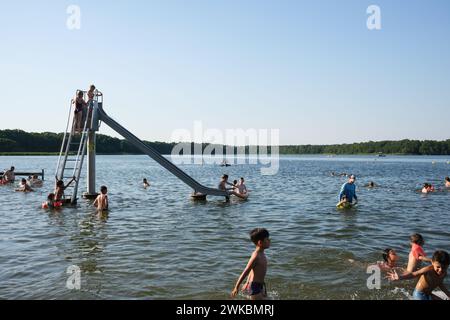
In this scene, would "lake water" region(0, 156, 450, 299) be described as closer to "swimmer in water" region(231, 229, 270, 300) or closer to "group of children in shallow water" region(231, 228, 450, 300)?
"group of children in shallow water" region(231, 228, 450, 300)

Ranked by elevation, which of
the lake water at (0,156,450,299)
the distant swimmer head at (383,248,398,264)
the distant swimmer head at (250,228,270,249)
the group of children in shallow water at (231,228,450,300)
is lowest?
the lake water at (0,156,450,299)

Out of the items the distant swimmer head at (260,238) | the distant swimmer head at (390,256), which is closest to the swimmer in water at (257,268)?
the distant swimmer head at (260,238)

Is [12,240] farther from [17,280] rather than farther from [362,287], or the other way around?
[362,287]

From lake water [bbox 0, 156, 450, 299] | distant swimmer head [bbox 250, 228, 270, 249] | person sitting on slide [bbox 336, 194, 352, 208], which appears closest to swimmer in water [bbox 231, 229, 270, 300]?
distant swimmer head [bbox 250, 228, 270, 249]

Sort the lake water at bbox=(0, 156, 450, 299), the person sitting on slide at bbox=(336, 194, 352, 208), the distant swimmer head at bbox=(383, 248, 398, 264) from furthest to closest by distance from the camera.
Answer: the person sitting on slide at bbox=(336, 194, 352, 208) < the distant swimmer head at bbox=(383, 248, 398, 264) < the lake water at bbox=(0, 156, 450, 299)

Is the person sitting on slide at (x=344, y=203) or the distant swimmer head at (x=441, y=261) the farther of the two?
the person sitting on slide at (x=344, y=203)

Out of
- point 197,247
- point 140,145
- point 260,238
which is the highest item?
point 140,145

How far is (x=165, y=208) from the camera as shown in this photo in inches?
907

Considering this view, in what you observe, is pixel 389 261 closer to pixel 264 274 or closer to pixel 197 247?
pixel 264 274

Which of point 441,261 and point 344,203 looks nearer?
point 441,261

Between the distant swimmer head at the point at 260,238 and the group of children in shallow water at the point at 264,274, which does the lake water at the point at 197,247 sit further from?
the distant swimmer head at the point at 260,238

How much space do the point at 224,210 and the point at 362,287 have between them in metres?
12.8

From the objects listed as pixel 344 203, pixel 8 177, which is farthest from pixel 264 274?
pixel 8 177

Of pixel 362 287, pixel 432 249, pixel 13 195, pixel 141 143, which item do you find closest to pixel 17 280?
pixel 362 287
